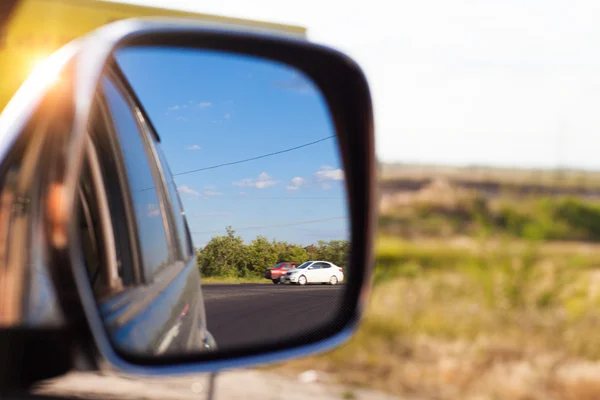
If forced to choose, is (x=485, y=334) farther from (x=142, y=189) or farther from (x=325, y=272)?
(x=142, y=189)

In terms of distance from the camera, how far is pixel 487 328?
7.53m

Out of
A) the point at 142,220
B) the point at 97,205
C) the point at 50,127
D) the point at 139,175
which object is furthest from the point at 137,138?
the point at 50,127

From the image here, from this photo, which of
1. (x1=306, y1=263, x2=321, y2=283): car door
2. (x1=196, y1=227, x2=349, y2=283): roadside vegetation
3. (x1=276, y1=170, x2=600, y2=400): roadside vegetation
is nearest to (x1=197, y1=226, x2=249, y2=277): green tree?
(x1=196, y1=227, x2=349, y2=283): roadside vegetation

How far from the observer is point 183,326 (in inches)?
62.2

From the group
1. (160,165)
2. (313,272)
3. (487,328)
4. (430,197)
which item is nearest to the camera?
(313,272)

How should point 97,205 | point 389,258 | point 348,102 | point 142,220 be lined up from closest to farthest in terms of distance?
point 97,205
point 142,220
point 348,102
point 389,258

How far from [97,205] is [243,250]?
334 millimetres

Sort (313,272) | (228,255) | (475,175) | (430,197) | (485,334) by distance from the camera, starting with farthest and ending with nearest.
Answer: (475,175)
(430,197)
(485,334)
(313,272)
(228,255)

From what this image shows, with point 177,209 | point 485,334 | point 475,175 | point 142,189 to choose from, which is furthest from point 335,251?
point 475,175

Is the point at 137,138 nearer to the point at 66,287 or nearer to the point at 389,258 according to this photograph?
the point at 66,287

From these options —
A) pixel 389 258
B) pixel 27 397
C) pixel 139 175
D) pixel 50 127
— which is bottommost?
pixel 389 258

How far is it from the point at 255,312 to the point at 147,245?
1.24 ft

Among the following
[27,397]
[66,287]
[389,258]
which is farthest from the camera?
[389,258]

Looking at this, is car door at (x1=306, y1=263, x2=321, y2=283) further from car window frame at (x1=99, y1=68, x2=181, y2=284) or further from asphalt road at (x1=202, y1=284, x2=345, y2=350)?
car window frame at (x1=99, y1=68, x2=181, y2=284)
